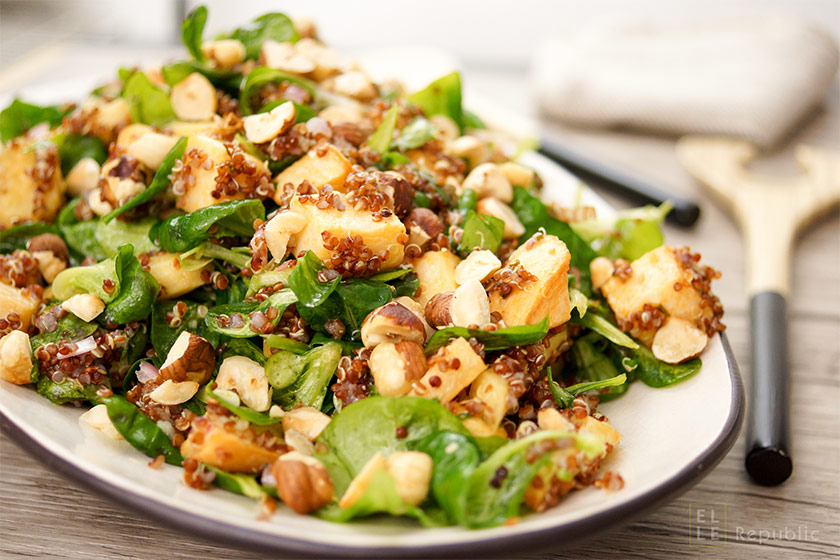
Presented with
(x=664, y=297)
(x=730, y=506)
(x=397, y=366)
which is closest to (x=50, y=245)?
(x=397, y=366)

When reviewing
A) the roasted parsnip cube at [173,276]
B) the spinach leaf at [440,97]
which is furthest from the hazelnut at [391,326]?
the spinach leaf at [440,97]

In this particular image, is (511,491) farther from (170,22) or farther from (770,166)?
(170,22)

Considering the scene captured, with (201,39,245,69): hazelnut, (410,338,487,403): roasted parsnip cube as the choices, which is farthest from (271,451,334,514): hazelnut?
(201,39,245,69): hazelnut

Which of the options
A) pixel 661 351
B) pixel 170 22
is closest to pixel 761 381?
pixel 661 351

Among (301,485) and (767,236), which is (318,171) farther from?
(767,236)

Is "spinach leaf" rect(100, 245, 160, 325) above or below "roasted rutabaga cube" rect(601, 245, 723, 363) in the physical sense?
above

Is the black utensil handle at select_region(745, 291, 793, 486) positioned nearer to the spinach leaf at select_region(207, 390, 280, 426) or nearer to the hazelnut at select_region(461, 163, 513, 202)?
the hazelnut at select_region(461, 163, 513, 202)
